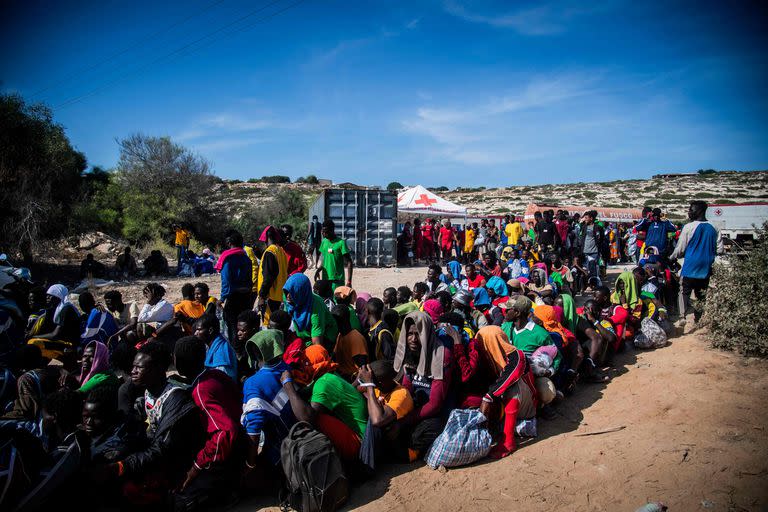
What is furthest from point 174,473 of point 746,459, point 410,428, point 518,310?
point 746,459

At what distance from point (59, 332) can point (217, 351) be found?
2593 mm

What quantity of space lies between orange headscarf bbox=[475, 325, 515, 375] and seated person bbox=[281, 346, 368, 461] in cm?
136

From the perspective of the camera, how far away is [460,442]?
3471 mm

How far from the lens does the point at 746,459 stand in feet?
10.4

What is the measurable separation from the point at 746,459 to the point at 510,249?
742 cm

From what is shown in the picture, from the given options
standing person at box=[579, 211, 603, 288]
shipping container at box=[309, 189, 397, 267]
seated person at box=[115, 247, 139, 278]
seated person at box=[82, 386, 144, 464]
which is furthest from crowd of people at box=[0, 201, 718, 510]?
shipping container at box=[309, 189, 397, 267]

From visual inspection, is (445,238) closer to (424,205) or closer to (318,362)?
(424,205)

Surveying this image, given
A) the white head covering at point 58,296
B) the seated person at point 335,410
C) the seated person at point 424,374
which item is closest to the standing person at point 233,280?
the white head covering at point 58,296

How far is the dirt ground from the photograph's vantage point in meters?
3.00

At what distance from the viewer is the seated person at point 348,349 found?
439 cm

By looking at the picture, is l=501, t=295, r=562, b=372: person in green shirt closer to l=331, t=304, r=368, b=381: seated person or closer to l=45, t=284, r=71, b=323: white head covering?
l=331, t=304, r=368, b=381: seated person

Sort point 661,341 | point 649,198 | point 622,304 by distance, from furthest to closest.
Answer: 1. point 649,198
2. point 622,304
3. point 661,341

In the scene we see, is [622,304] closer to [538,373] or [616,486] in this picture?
[538,373]

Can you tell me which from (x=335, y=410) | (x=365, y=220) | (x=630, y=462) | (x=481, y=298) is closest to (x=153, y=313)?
(x=335, y=410)
